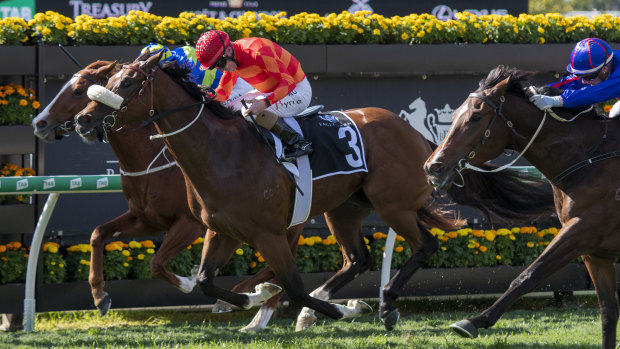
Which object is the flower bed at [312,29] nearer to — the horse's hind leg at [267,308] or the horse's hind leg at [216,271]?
the horse's hind leg at [267,308]

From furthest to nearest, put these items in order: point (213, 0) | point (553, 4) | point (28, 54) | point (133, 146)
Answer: point (553, 4) < point (213, 0) < point (28, 54) < point (133, 146)

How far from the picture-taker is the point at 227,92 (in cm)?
586

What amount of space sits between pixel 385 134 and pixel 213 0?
177 inches

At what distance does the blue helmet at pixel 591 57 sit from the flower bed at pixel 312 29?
247cm

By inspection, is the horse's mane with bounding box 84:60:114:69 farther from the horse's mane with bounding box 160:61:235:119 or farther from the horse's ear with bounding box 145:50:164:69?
the horse's ear with bounding box 145:50:164:69

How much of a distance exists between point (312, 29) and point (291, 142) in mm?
1970

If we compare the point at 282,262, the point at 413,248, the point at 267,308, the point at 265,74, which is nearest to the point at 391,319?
the point at 413,248

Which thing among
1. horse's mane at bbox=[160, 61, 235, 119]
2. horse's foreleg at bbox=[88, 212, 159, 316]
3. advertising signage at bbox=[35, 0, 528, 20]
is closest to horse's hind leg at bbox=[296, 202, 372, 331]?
horse's foreleg at bbox=[88, 212, 159, 316]

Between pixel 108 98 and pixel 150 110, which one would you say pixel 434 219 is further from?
pixel 108 98

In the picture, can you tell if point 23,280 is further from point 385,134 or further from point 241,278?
point 385,134

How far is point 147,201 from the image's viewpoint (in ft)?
20.6

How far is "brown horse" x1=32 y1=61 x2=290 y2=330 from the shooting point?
6.22m

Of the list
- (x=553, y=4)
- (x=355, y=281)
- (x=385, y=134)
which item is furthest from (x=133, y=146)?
(x=553, y=4)

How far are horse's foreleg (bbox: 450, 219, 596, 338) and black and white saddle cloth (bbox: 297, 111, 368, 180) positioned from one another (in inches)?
53.9
